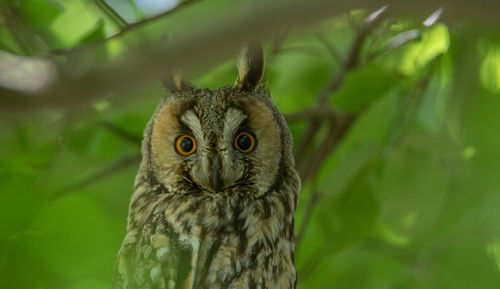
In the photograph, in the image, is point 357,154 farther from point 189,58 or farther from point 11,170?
point 189,58

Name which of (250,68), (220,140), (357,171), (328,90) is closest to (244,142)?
(220,140)


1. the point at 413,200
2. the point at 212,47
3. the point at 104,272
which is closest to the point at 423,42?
the point at 413,200

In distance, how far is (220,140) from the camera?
2246mm

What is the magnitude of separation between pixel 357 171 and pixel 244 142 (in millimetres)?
472

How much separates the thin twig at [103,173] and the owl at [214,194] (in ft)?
0.57

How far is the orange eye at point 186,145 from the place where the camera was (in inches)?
93.4

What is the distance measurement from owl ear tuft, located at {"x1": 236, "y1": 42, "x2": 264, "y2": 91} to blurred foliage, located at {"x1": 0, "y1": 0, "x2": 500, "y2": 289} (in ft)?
1.03

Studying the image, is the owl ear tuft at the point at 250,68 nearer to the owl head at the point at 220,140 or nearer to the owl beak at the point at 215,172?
the owl head at the point at 220,140

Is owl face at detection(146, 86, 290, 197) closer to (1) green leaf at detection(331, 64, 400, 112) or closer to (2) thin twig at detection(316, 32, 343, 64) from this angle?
(1) green leaf at detection(331, 64, 400, 112)

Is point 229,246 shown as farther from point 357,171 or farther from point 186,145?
point 357,171

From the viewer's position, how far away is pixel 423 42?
2803 millimetres

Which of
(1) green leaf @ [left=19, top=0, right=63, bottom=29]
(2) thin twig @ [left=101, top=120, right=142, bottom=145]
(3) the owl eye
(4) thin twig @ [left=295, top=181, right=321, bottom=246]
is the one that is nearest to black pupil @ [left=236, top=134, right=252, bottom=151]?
(3) the owl eye

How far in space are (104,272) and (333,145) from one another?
Result: 49.8 inches

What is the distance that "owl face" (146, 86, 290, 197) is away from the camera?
7.37 ft
